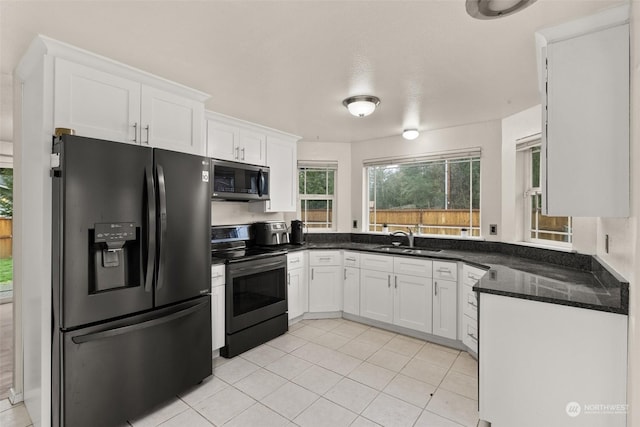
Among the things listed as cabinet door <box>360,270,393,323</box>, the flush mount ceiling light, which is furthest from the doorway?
the flush mount ceiling light

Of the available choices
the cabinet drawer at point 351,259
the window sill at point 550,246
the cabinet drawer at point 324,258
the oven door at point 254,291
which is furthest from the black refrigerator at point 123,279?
the window sill at point 550,246

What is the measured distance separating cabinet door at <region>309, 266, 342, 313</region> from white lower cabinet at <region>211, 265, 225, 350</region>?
50.2 inches

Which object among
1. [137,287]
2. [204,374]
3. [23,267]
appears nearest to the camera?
[137,287]

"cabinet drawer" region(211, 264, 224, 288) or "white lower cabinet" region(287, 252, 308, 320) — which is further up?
"cabinet drawer" region(211, 264, 224, 288)

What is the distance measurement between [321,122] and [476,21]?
2.07 m

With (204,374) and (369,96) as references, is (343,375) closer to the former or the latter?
(204,374)

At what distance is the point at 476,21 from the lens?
5.27 feet

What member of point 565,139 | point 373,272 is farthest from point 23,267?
point 565,139

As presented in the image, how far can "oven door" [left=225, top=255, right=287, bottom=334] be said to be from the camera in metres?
2.87

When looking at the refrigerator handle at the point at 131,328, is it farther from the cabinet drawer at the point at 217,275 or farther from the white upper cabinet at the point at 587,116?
the white upper cabinet at the point at 587,116

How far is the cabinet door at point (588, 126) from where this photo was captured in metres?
1.44

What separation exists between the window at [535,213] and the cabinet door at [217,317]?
3.09 meters

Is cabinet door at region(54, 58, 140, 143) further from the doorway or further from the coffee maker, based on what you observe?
the doorway

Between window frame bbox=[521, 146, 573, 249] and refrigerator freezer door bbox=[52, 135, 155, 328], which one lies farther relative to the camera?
window frame bbox=[521, 146, 573, 249]
